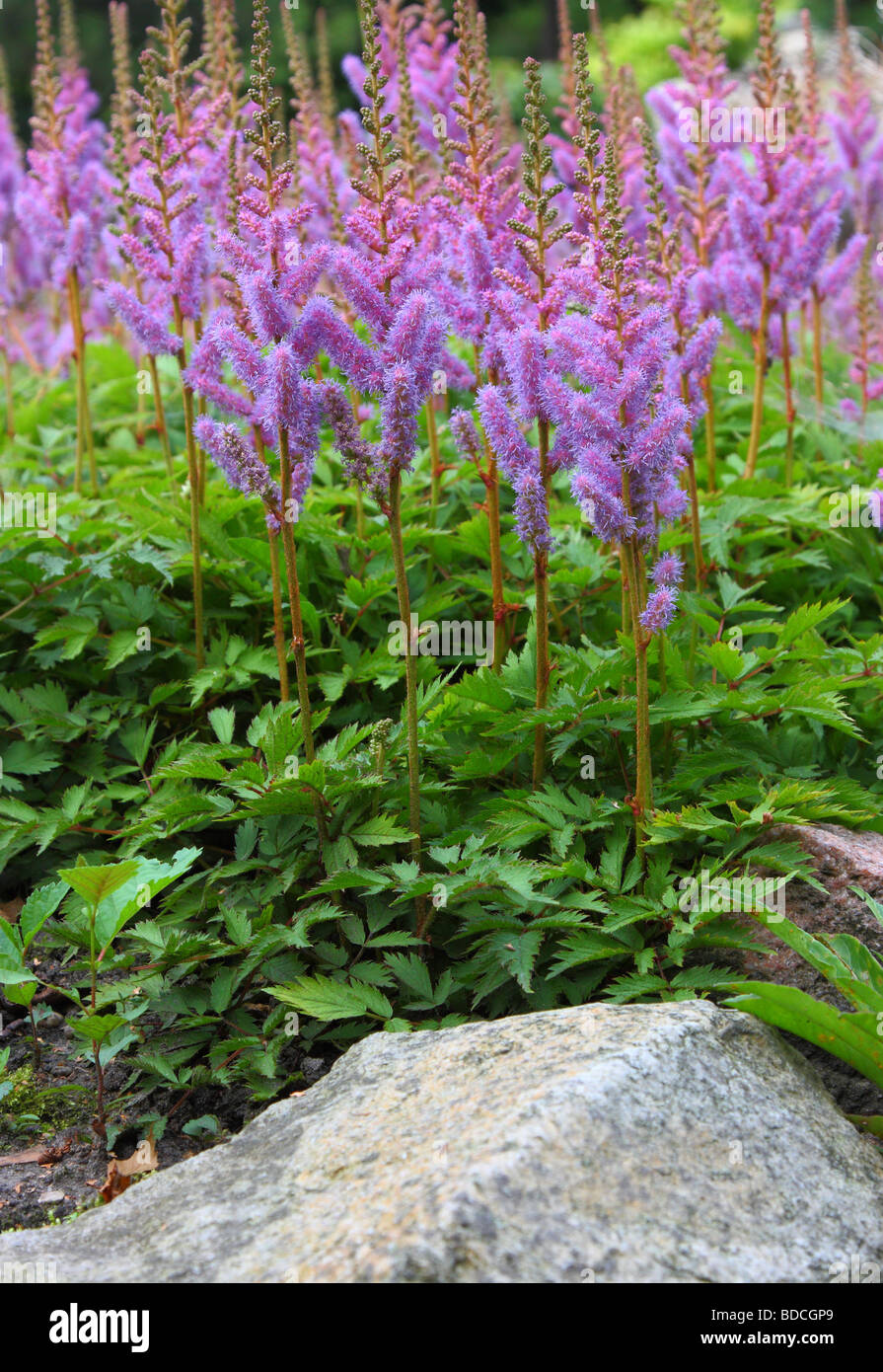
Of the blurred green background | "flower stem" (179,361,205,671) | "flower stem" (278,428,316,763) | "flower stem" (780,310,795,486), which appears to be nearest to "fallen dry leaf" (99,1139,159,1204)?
"flower stem" (278,428,316,763)

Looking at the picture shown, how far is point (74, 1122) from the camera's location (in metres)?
3.18

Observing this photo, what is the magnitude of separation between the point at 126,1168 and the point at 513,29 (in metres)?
27.5

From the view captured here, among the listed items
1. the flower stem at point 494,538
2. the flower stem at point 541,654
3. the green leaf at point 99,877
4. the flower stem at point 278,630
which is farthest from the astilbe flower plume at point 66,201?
the green leaf at point 99,877

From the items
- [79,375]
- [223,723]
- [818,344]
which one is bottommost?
[223,723]

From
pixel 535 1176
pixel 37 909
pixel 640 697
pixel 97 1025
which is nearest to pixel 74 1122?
pixel 97 1025

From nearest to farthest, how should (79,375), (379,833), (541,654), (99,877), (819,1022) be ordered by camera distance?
(819,1022) < (99,877) < (379,833) < (541,654) < (79,375)

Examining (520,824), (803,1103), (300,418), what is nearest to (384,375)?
(300,418)

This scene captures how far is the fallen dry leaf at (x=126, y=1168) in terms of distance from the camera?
2854mm

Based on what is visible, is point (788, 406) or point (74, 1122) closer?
point (74, 1122)

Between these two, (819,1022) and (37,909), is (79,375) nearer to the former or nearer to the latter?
(37,909)

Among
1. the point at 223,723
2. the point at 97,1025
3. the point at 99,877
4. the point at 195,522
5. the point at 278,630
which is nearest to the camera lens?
the point at 99,877

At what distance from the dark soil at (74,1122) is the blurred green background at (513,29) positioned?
20.6 m

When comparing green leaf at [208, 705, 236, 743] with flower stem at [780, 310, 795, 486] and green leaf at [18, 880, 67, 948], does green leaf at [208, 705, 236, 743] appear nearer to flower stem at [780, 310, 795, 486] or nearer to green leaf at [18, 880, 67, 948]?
green leaf at [18, 880, 67, 948]

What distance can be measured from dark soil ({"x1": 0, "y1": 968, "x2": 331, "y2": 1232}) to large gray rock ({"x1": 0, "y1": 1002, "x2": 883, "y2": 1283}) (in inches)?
15.9
